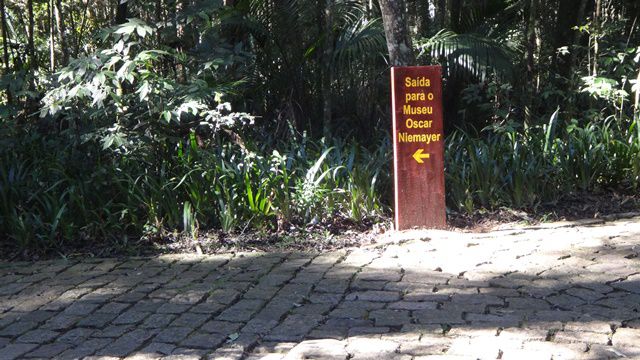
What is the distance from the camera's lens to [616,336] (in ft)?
14.1

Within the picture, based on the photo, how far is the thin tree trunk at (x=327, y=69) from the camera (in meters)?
8.92

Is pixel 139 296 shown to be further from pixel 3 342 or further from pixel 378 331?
pixel 378 331

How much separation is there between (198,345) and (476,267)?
232 centimetres

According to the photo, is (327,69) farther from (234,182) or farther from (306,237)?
(306,237)

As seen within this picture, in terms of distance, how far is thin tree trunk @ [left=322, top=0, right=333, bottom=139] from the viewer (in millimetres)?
8922

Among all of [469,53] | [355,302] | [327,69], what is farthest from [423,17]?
[355,302]

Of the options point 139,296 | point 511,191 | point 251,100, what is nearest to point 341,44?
point 251,100

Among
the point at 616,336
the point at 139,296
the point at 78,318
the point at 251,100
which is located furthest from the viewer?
the point at 251,100

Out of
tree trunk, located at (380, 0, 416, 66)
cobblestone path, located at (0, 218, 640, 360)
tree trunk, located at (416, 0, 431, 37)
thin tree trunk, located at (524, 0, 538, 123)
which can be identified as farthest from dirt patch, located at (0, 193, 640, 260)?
tree trunk, located at (416, 0, 431, 37)

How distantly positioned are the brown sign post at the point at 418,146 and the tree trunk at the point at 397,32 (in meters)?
0.64

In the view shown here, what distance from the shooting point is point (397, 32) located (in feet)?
23.2

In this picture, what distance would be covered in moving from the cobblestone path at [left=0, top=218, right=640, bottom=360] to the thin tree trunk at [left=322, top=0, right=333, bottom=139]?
2.74 meters

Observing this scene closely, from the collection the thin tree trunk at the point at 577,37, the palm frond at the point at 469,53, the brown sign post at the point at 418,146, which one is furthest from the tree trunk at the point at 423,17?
the brown sign post at the point at 418,146

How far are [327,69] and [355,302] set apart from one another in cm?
478
